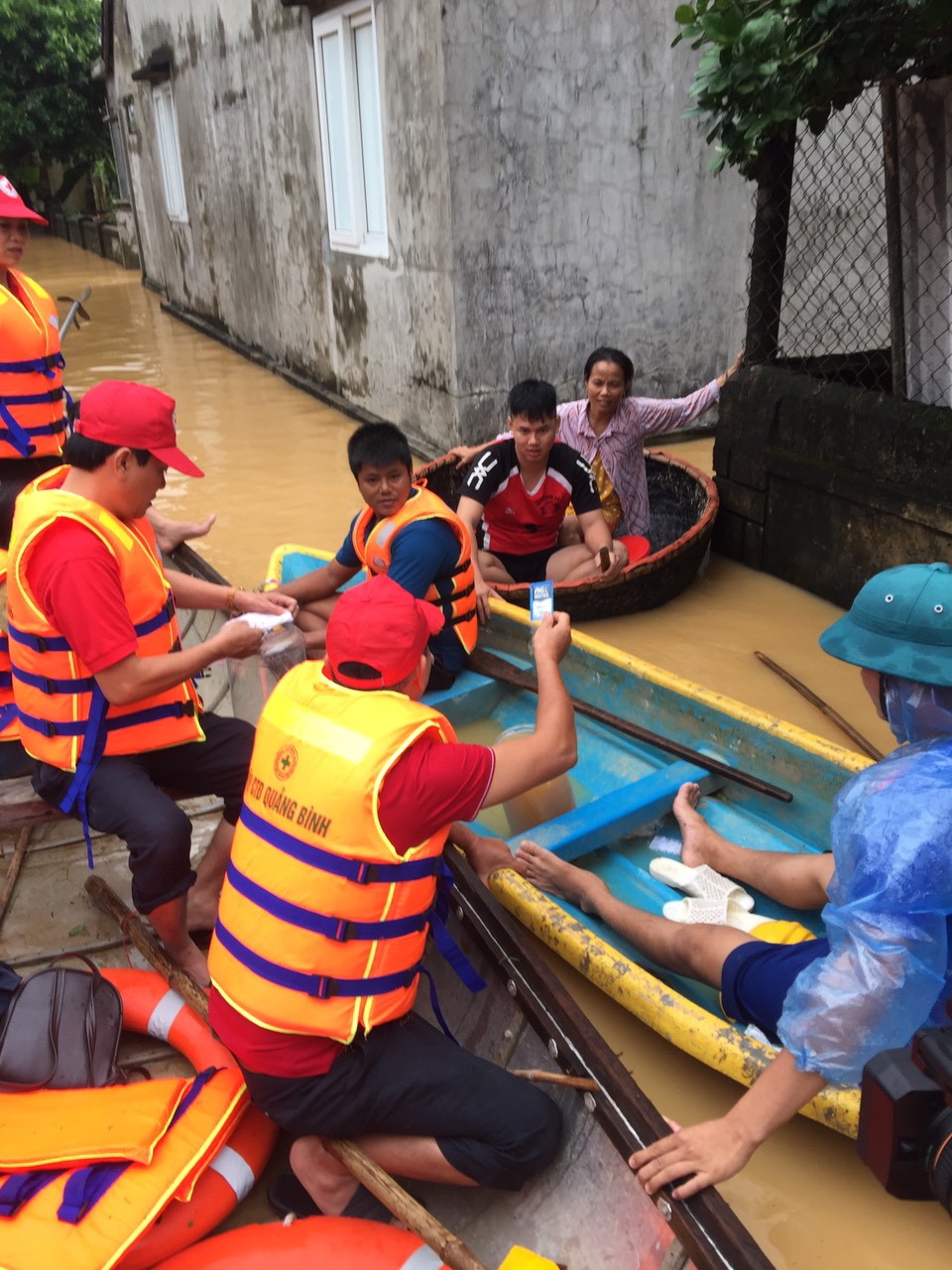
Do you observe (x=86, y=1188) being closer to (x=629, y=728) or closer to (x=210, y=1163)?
(x=210, y=1163)

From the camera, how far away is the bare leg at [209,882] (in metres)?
3.10

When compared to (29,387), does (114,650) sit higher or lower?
lower

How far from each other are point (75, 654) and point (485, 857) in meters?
1.23

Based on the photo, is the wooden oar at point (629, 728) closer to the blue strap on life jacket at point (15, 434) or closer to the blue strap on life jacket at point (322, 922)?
the blue strap on life jacket at point (322, 922)

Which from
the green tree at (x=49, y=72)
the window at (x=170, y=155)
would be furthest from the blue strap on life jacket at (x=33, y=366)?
the green tree at (x=49, y=72)

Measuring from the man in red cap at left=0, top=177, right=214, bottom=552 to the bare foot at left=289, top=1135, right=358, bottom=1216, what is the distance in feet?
8.64

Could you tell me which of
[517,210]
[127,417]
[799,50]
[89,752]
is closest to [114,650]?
[89,752]

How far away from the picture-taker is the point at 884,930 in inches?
58.8

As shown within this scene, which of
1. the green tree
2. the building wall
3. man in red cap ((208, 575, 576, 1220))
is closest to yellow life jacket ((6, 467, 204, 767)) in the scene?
man in red cap ((208, 575, 576, 1220))

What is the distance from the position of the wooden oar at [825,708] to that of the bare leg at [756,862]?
95cm

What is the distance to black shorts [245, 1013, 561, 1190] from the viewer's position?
2070 millimetres

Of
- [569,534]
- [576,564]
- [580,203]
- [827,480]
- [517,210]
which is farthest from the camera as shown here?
[580,203]

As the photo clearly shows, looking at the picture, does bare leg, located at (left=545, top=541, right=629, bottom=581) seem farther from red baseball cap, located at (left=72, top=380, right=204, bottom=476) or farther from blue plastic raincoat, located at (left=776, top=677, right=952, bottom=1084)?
blue plastic raincoat, located at (left=776, top=677, right=952, bottom=1084)

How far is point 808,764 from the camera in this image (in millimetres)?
3152
